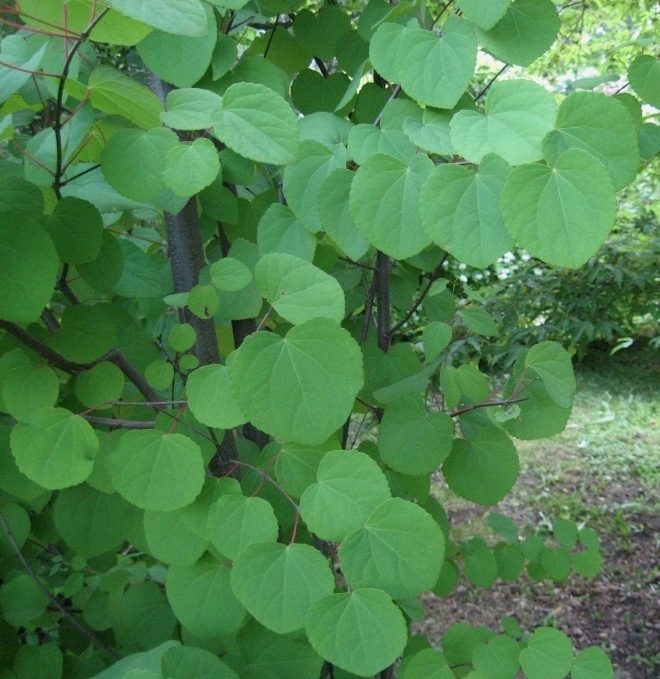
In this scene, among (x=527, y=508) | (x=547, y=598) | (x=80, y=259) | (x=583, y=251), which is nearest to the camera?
(x=583, y=251)

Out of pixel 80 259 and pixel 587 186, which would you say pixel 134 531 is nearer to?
pixel 80 259

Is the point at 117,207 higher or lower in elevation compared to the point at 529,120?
lower

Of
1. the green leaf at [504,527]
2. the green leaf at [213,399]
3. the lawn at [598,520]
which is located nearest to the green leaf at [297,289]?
the green leaf at [213,399]

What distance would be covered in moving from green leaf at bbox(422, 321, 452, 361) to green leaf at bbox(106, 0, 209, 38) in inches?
22.3

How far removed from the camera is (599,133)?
63 cm

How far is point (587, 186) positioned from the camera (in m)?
0.57

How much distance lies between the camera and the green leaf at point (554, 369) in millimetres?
805

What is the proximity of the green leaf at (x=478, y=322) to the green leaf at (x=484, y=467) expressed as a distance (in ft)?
0.61

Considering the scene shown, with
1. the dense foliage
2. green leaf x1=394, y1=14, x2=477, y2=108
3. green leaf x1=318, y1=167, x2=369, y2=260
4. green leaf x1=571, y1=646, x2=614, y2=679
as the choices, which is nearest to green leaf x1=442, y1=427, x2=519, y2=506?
the dense foliage

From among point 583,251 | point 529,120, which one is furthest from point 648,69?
point 583,251

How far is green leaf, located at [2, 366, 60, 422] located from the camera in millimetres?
691

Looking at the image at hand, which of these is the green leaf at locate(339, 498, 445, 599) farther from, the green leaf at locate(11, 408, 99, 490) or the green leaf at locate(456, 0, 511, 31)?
the green leaf at locate(456, 0, 511, 31)

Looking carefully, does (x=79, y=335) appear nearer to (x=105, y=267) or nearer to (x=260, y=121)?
(x=105, y=267)

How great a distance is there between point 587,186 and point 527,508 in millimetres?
3074
